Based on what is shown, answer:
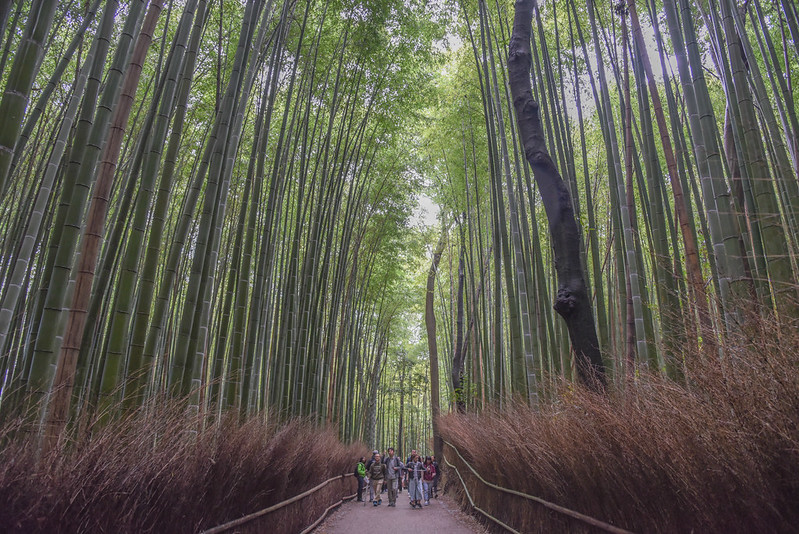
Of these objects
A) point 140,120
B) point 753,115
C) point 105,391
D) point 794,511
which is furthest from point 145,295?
point 140,120

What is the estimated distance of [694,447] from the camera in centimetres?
141

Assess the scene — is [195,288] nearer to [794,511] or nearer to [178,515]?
[178,515]

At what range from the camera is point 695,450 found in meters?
1.41

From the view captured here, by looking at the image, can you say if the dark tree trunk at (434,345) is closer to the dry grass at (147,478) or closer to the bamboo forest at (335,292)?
the bamboo forest at (335,292)

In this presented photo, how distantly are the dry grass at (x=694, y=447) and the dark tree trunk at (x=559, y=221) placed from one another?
51 centimetres

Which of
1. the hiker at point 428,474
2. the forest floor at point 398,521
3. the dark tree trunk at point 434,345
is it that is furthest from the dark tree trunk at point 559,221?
the dark tree trunk at point 434,345

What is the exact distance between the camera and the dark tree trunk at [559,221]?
3.09 metres

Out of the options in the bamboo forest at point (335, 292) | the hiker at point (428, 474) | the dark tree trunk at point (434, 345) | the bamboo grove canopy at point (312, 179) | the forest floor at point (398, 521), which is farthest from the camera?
the dark tree trunk at point (434, 345)

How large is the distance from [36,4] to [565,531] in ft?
11.0

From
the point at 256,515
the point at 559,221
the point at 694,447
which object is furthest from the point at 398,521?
the point at 694,447

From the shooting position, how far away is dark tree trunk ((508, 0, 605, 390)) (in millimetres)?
3086

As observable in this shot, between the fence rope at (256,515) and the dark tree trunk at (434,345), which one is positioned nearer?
the fence rope at (256,515)

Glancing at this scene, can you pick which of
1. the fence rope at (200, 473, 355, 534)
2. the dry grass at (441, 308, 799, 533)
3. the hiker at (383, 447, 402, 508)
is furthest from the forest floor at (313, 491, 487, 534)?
the dry grass at (441, 308, 799, 533)

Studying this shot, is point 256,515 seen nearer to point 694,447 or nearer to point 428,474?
point 694,447
